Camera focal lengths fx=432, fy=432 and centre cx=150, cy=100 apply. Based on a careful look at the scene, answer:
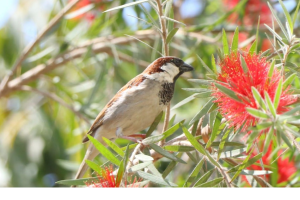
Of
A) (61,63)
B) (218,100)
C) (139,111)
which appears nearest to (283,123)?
(218,100)

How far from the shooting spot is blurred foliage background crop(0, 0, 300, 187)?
2521 millimetres

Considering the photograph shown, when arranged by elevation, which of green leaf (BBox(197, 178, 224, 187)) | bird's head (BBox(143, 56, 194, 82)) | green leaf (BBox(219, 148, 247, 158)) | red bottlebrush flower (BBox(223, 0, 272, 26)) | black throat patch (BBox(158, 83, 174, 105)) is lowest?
green leaf (BBox(197, 178, 224, 187))

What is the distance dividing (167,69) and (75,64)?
0.85 m

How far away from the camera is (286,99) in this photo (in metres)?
1.01

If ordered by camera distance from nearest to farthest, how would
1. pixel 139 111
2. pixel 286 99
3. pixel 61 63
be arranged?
pixel 286 99 < pixel 139 111 < pixel 61 63

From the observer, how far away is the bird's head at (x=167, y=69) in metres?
1.84

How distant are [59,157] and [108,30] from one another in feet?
3.04

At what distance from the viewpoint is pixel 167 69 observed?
6.10 feet

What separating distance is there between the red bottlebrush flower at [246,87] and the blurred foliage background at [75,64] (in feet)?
4.02

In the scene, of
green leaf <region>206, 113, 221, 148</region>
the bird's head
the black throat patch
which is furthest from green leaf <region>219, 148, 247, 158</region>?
the bird's head

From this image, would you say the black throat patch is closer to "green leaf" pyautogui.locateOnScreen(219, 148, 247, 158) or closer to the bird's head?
the bird's head

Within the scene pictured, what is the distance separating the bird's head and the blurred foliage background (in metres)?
0.46
